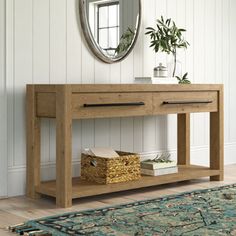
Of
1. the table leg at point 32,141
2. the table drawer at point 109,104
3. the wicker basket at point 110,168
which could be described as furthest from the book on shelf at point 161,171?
the table leg at point 32,141

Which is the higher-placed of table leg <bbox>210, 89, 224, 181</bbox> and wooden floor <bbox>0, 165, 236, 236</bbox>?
table leg <bbox>210, 89, 224, 181</bbox>

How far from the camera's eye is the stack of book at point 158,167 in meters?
3.78

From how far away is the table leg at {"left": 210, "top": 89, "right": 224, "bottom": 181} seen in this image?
4.05 m

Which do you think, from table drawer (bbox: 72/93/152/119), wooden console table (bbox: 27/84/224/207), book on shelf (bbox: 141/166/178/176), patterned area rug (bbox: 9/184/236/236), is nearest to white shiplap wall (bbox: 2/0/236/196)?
wooden console table (bbox: 27/84/224/207)

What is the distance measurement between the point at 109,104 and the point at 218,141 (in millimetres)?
1127

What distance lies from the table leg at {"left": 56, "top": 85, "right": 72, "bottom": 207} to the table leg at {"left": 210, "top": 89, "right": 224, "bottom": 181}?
1330 millimetres

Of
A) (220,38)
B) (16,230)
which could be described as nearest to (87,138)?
(16,230)

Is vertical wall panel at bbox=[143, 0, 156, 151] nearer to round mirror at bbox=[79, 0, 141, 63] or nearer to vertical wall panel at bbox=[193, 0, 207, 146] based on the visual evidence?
round mirror at bbox=[79, 0, 141, 63]

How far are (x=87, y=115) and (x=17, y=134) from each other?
0.54 m

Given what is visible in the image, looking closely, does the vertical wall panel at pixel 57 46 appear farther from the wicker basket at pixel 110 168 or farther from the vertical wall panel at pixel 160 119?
the vertical wall panel at pixel 160 119

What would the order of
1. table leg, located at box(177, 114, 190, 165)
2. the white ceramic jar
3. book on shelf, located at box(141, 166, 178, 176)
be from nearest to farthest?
book on shelf, located at box(141, 166, 178, 176) → the white ceramic jar → table leg, located at box(177, 114, 190, 165)

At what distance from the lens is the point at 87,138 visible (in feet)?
12.7

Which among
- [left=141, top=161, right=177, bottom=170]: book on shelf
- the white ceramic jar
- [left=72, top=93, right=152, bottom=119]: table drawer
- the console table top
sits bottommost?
[left=141, top=161, right=177, bottom=170]: book on shelf

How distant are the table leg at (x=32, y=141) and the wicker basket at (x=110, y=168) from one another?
0.32 meters
